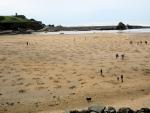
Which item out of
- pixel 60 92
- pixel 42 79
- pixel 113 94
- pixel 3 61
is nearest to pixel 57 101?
pixel 60 92

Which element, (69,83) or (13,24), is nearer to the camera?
(69,83)

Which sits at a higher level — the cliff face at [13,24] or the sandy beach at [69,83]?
the cliff face at [13,24]

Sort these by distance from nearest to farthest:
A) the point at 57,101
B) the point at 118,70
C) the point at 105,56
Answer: the point at 57,101 < the point at 118,70 < the point at 105,56

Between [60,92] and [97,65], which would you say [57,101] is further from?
[97,65]

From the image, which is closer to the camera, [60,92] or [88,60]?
[60,92]

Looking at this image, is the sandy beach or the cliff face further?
the cliff face

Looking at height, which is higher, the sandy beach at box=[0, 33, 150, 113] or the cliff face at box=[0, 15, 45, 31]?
the cliff face at box=[0, 15, 45, 31]

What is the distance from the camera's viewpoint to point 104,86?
21531mm

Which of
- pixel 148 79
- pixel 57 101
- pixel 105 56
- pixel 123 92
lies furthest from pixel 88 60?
pixel 57 101

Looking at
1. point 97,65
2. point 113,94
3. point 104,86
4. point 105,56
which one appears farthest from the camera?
point 105,56

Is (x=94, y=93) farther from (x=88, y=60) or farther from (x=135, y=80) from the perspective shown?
(x=88, y=60)

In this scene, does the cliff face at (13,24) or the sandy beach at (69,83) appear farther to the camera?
the cliff face at (13,24)

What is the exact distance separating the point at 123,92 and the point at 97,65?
9.35 meters

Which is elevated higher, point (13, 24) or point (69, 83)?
point (13, 24)
